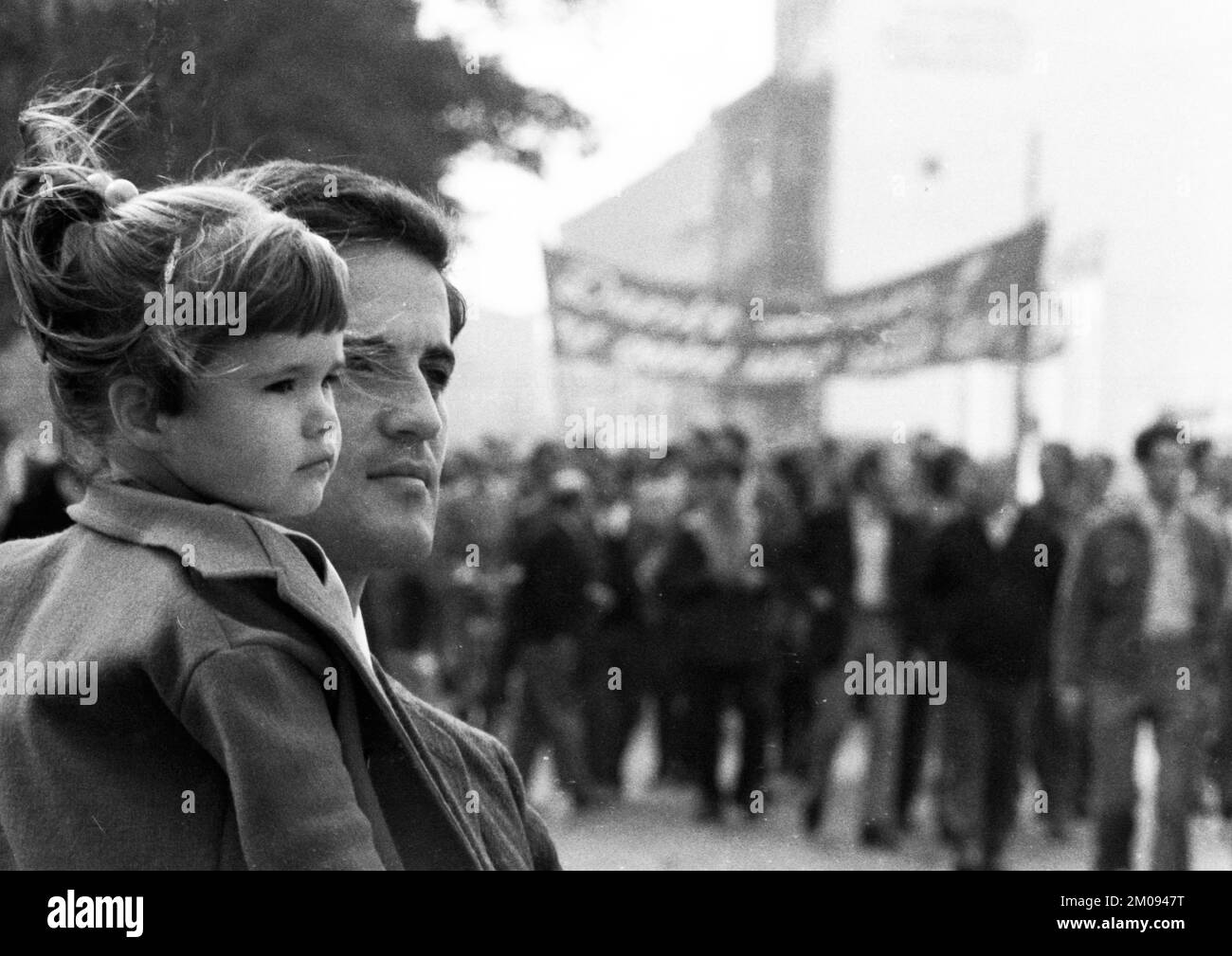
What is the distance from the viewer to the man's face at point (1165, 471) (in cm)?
433

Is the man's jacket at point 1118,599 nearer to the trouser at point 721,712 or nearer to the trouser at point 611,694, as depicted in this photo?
the trouser at point 721,712

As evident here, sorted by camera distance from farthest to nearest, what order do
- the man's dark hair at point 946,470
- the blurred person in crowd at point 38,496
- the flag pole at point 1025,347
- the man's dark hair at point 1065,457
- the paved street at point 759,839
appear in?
1. the man's dark hair at point 1065,457
2. the man's dark hair at point 946,470
3. the blurred person in crowd at point 38,496
4. the flag pole at point 1025,347
5. the paved street at point 759,839

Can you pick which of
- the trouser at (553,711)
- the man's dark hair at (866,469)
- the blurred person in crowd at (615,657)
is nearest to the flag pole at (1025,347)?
the man's dark hair at (866,469)

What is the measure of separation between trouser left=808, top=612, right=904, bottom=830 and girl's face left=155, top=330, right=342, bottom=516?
3265 mm

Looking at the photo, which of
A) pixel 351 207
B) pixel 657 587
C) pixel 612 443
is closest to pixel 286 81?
pixel 351 207

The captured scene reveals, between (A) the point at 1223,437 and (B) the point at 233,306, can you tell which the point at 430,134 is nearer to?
(B) the point at 233,306

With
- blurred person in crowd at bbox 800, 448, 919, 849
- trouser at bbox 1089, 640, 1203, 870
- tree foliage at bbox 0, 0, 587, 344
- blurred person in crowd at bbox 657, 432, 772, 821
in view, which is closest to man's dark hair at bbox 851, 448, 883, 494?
blurred person in crowd at bbox 800, 448, 919, 849

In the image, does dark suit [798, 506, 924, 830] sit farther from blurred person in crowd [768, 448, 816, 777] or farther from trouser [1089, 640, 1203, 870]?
trouser [1089, 640, 1203, 870]

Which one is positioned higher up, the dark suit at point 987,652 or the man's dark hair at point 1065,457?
the man's dark hair at point 1065,457

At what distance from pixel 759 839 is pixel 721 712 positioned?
8.07 feet

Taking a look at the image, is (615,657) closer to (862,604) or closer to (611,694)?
(611,694)

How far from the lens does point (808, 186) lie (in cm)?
313

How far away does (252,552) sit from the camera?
872 mm
